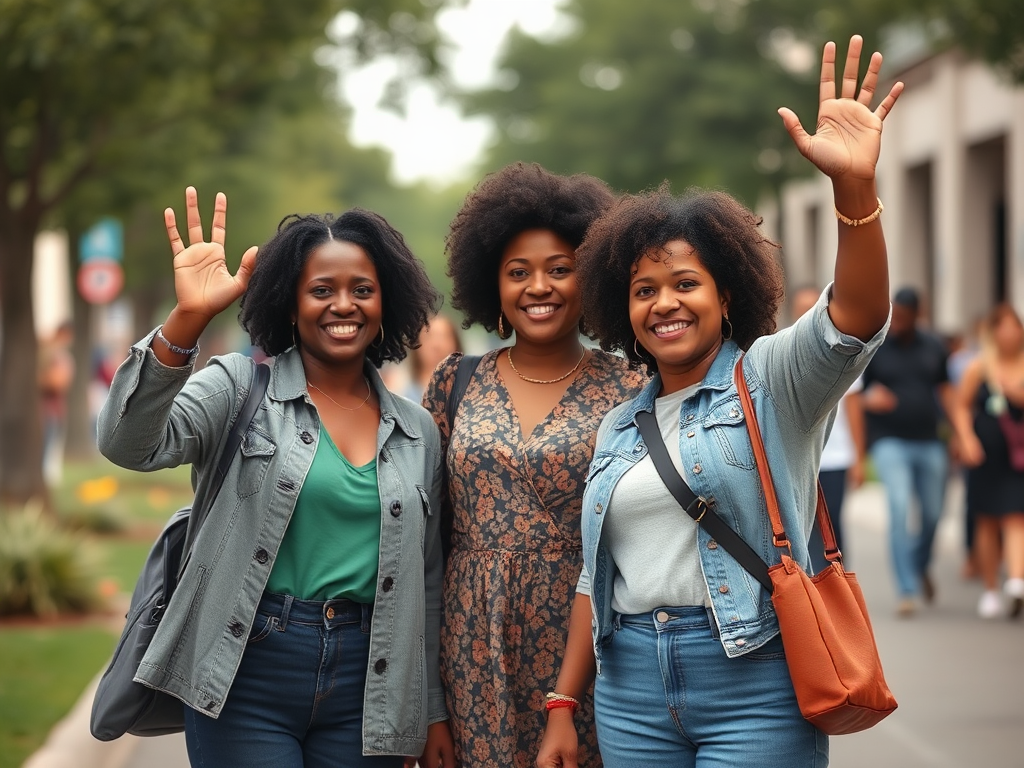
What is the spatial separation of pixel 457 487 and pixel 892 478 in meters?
6.85

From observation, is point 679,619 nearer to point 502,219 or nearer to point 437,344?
point 502,219

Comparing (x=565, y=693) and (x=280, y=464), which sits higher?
(x=280, y=464)

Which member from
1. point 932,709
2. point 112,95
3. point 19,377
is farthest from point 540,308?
point 19,377

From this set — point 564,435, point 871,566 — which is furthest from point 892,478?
point 564,435

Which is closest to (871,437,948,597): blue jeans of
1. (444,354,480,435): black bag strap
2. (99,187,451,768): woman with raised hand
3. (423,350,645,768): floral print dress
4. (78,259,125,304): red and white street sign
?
(444,354,480,435): black bag strap

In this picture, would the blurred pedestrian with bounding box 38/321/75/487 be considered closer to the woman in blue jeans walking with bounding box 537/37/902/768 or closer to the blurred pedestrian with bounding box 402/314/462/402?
the blurred pedestrian with bounding box 402/314/462/402

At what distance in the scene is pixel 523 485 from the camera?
4.07m

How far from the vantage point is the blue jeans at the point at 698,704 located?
3283 mm

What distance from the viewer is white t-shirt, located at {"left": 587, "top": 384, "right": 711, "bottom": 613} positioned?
3396 millimetres

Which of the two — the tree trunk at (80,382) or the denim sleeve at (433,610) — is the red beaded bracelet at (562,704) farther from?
the tree trunk at (80,382)

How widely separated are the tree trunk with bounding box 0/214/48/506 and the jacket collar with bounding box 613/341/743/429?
36.0ft

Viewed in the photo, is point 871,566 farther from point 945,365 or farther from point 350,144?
point 350,144

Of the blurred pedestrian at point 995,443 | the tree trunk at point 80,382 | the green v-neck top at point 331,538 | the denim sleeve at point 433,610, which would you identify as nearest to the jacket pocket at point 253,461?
the green v-neck top at point 331,538

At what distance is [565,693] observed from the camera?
3.82m
